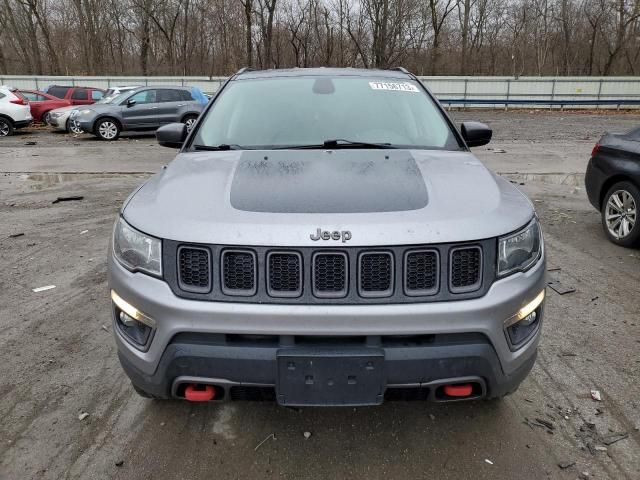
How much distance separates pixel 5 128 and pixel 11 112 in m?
0.69

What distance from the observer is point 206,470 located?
2.35 meters

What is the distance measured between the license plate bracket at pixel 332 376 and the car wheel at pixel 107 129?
16156mm

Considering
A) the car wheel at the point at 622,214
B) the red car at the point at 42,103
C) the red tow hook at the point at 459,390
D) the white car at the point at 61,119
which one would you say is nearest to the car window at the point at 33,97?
the red car at the point at 42,103

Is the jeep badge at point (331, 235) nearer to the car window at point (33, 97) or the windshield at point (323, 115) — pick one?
the windshield at point (323, 115)

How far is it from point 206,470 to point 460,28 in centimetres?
5283

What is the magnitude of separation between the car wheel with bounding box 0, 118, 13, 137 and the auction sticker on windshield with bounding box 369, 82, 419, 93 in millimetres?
17907

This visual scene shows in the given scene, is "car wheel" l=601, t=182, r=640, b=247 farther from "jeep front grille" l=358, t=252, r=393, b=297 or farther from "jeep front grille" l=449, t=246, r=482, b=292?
"jeep front grille" l=358, t=252, r=393, b=297

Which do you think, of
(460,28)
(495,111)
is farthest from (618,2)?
(495,111)

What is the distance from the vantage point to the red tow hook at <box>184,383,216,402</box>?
2.14m

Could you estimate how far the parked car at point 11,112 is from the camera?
17.4m

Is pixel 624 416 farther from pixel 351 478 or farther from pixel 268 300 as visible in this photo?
pixel 268 300

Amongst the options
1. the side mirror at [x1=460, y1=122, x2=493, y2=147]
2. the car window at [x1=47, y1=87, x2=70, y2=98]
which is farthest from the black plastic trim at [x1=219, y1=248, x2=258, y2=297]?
the car window at [x1=47, y1=87, x2=70, y2=98]

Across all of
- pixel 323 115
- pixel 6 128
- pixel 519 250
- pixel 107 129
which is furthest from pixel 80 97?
pixel 519 250

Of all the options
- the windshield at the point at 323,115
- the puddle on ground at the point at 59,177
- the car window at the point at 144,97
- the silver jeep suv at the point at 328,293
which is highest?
the car window at the point at 144,97
